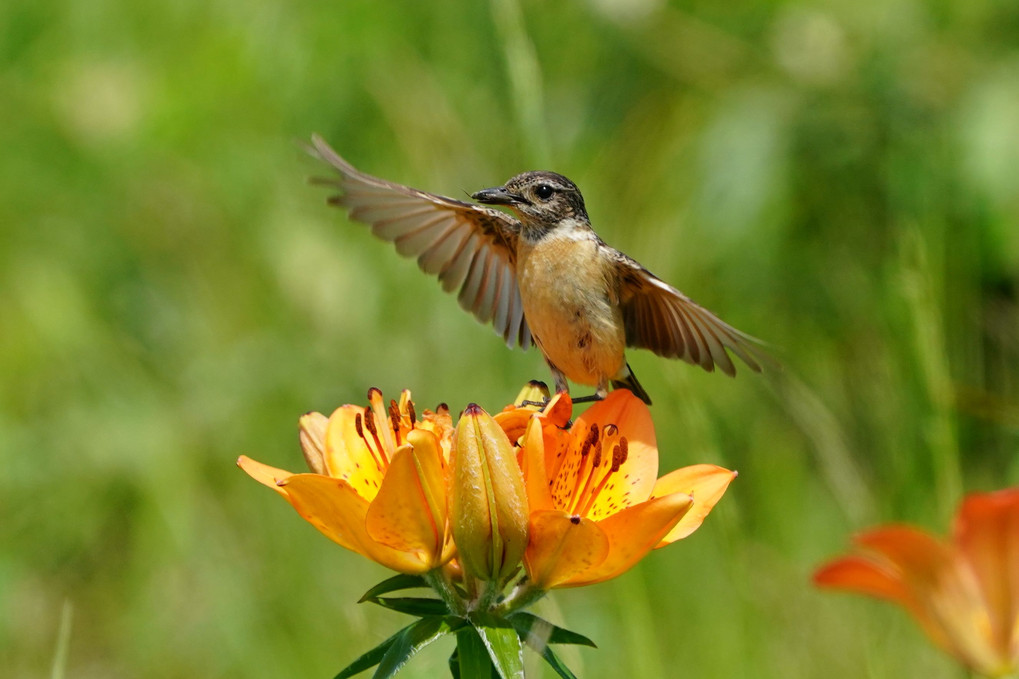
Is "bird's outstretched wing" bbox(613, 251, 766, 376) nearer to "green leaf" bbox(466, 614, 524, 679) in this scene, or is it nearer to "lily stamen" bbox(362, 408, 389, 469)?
"lily stamen" bbox(362, 408, 389, 469)

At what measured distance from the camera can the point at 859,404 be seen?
3686 millimetres

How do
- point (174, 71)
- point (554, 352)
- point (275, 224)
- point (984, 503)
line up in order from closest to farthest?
1. point (984, 503)
2. point (554, 352)
3. point (275, 224)
4. point (174, 71)

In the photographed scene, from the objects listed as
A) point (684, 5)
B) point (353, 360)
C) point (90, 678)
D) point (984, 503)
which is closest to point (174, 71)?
point (353, 360)

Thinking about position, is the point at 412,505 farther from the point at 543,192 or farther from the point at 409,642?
the point at 543,192

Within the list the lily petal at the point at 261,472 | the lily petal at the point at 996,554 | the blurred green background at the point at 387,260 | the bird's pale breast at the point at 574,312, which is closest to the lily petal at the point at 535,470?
the lily petal at the point at 261,472

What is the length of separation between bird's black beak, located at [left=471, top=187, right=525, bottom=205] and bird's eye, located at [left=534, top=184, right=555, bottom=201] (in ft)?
0.11

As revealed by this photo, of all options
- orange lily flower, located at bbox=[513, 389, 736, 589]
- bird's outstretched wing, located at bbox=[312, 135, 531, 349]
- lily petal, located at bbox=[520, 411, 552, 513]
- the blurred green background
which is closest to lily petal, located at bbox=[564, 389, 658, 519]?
orange lily flower, located at bbox=[513, 389, 736, 589]

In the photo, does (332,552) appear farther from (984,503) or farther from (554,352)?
(984,503)

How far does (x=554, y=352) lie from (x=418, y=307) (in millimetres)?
1609

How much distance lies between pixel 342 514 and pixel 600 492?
1.17 feet

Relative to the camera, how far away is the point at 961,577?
123 cm

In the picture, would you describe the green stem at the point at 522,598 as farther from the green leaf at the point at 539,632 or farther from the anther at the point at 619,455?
the anther at the point at 619,455

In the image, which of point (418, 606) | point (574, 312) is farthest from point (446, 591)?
point (574, 312)

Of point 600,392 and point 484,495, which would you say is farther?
point 600,392
